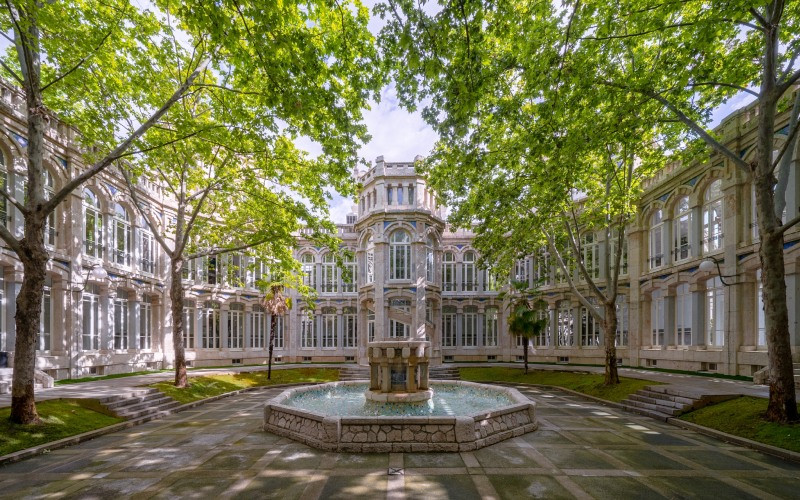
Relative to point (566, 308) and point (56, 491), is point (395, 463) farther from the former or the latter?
point (566, 308)

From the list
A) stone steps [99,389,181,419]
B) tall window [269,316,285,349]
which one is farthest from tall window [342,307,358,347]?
stone steps [99,389,181,419]

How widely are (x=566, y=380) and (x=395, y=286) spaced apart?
12232mm

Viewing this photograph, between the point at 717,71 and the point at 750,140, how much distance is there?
7128 mm

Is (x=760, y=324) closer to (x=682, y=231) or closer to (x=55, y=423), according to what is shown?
(x=682, y=231)

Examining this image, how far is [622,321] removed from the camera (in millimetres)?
25156

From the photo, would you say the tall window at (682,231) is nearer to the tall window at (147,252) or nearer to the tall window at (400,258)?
the tall window at (400,258)

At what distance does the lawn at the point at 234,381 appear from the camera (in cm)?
1611

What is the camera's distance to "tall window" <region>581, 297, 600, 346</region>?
26.5 metres

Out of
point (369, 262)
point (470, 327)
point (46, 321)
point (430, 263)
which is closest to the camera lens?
point (46, 321)

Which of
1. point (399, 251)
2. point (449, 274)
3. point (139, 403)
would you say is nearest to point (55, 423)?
point (139, 403)

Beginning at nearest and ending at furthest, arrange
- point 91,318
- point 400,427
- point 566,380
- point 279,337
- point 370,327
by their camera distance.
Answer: point 400,427 → point 91,318 → point 566,380 → point 370,327 → point 279,337

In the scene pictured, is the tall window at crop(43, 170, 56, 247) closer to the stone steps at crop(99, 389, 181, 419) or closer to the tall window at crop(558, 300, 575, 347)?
the stone steps at crop(99, 389, 181, 419)

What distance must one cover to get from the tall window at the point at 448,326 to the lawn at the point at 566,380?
5.84 meters

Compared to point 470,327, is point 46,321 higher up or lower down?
higher up
